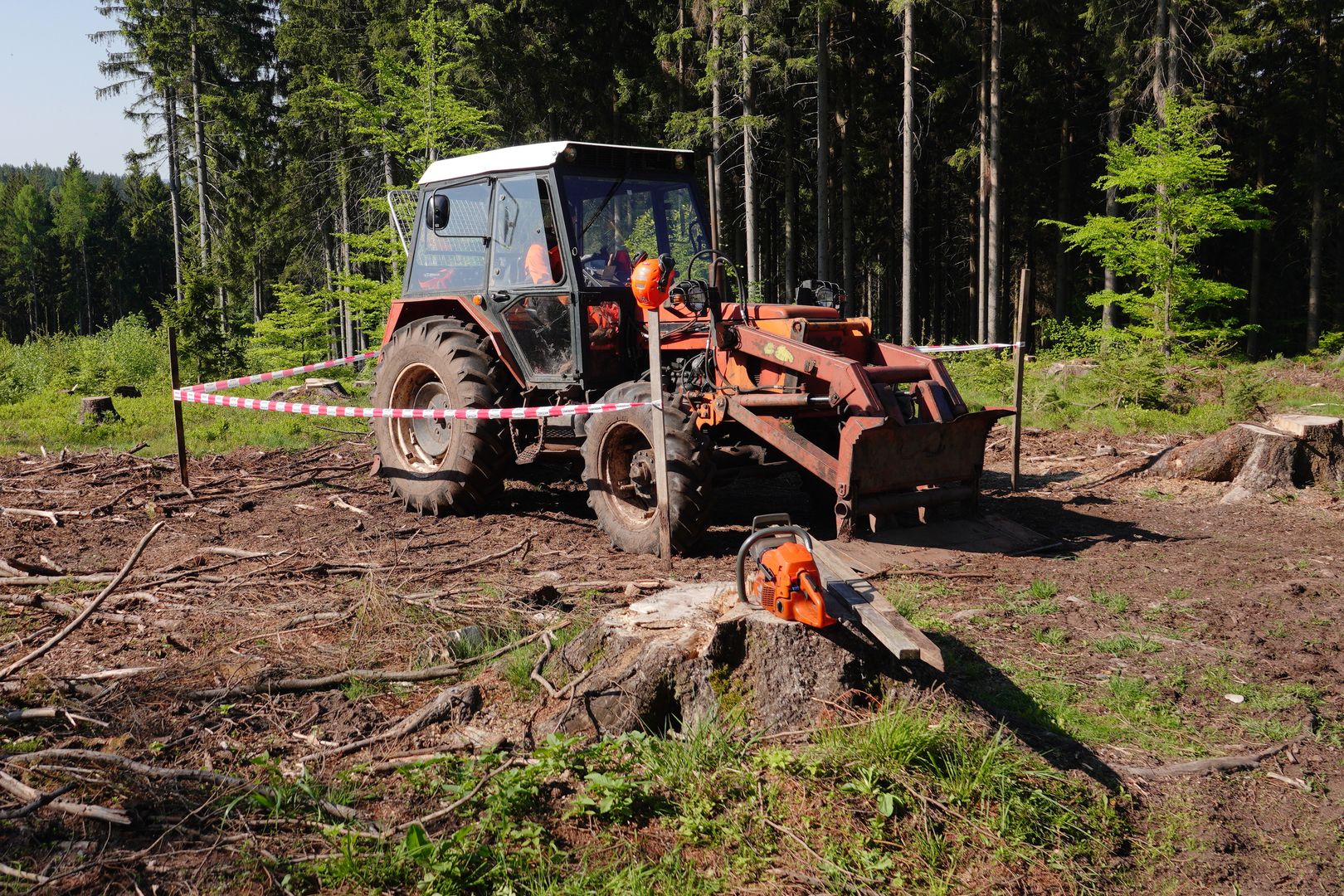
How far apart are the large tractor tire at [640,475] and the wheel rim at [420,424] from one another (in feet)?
6.21

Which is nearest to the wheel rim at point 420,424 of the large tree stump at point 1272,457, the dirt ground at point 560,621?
the dirt ground at point 560,621

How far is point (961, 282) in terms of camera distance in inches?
1443

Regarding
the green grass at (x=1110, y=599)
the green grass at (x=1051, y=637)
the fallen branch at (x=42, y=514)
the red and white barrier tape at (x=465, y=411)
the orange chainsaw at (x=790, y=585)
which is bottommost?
the green grass at (x=1051, y=637)

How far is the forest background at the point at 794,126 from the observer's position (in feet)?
64.0

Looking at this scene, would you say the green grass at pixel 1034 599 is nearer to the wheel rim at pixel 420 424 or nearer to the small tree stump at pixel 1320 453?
the small tree stump at pixel 1320 453

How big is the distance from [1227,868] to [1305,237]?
28.5 metres

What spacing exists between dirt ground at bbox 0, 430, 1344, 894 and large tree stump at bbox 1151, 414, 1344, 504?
262mm

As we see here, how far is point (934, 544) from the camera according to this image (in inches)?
265

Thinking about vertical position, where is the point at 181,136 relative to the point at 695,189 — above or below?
above

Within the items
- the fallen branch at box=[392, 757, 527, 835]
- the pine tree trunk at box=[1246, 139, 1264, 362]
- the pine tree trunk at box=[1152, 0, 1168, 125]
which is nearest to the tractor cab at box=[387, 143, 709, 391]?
the fallen branch at box=[392, 757, 527, 835]

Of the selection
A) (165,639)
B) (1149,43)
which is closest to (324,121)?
(1149,43)

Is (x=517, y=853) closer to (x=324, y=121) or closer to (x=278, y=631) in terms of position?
(x=278, y=631)

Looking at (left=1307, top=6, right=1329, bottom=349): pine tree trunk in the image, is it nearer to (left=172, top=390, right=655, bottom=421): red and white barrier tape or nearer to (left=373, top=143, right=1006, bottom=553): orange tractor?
(left=373, top=143, right=1006, bottom=553): orange tractor

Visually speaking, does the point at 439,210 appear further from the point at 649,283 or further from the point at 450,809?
the point at 450,809
